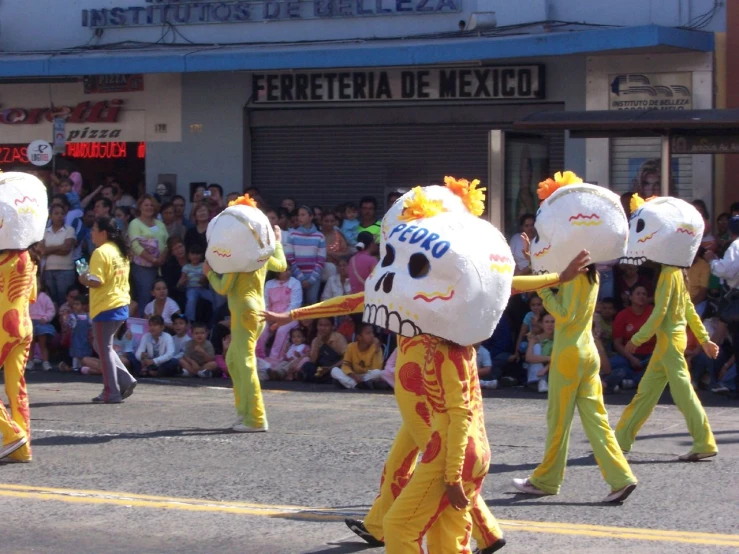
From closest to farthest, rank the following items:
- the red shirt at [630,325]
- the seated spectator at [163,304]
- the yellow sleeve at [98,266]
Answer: the yellow sleeve at [98,266] → the red shirt at [630,325] → the seated spectator at [163,304]

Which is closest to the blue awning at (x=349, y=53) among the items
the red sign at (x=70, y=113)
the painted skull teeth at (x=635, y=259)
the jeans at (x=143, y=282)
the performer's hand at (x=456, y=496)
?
the red sign at (x=70, y=113)

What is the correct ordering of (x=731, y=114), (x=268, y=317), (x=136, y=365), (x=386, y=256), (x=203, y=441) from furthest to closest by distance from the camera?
(x=136, y=365) → (x=731, y=114) → (x=203, y=441) → (x=268, y=317) → (x=386, y=256)

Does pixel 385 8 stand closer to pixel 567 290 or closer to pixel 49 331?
pixel 49 331

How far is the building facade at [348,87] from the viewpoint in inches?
643

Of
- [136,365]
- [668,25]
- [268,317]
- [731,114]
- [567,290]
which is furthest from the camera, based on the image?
[668,25]

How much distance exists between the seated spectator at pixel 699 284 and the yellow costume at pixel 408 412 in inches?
307

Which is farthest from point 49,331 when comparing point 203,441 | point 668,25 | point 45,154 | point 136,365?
point 668,25

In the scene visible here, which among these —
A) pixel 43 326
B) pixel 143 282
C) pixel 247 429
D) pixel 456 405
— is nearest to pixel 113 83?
pixel 143 282

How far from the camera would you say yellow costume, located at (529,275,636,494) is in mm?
7354

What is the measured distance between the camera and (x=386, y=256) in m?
5.18

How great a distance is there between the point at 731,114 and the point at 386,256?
9.41 meters

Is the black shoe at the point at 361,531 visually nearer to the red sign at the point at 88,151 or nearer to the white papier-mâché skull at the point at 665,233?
the white papier-mâché skull at the point at 665,233

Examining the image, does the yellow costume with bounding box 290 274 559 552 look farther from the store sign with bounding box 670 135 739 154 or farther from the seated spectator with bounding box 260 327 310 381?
the store sign with bounding box 670 135 739 154

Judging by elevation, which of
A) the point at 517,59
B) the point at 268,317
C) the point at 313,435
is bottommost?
the point at 313,435
